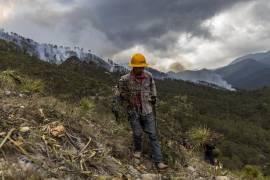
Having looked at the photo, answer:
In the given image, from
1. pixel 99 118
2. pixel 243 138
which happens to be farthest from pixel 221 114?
pixel 99 118

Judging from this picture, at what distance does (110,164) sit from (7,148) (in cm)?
172

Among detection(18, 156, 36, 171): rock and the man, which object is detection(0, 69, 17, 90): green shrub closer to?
the man

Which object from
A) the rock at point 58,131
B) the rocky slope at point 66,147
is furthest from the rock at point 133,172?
the rock at point 58,131

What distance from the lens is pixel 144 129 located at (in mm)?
7723

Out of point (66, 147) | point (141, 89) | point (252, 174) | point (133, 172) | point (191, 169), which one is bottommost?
point (252, 174)

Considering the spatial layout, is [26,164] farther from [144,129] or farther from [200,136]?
[200,136]

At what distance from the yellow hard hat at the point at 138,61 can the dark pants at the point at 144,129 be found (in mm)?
889

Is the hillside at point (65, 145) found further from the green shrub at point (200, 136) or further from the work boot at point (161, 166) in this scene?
the green shrub at point (200, 136)

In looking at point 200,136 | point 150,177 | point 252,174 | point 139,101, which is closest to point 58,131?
point 150,177

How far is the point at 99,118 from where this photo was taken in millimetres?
9430

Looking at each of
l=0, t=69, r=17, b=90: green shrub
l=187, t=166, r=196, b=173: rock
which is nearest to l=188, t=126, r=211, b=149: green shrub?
l=187, t=166, r=196, b=173: rock

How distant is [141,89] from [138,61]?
578 mm

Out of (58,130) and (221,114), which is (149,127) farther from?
(221,114)

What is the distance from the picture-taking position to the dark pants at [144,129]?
24.6ft
